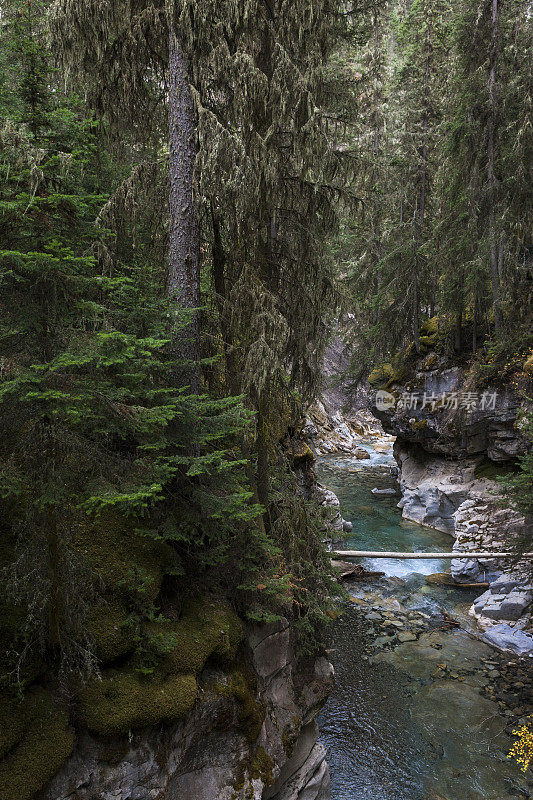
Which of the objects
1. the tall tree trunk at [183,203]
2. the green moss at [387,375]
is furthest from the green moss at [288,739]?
the green moss at [387,375]

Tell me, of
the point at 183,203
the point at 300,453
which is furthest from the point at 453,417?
the point at 183,203

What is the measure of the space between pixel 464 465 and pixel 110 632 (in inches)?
617

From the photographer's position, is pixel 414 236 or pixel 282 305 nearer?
pixel 282 305

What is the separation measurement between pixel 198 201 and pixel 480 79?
44.5 ft

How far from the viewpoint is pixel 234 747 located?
4707 mm

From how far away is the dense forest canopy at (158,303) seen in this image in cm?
346

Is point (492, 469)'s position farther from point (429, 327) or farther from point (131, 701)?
point (131, 701)

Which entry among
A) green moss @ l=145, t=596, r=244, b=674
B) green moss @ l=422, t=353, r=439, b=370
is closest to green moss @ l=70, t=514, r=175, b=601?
green moss @ l=145, t=596, r=244, b=674

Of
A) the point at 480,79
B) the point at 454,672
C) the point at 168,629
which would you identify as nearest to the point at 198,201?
the point at 168,629

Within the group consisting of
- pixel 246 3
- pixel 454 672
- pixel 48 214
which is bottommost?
pixel 454 672

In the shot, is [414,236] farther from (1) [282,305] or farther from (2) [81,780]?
(2) [81,780]

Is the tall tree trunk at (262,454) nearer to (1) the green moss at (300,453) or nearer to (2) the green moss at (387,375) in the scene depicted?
(1) the green moss at (300,453)

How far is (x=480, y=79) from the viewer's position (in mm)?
14180

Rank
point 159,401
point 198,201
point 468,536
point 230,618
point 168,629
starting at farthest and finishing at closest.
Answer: point 468,536
point 198,201
point 230,618
point 159,401
point 168,629
